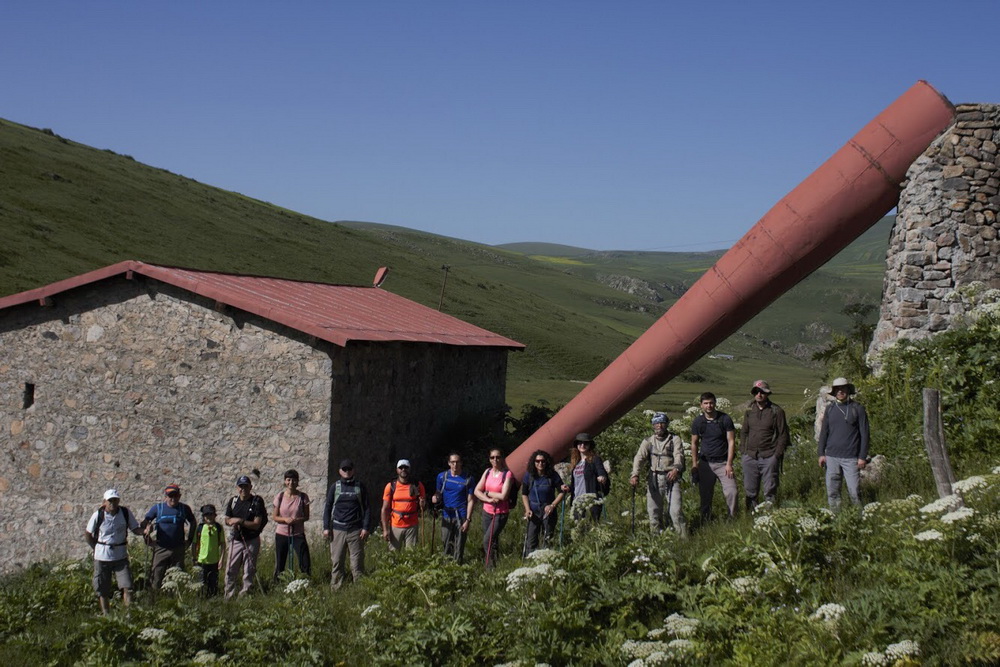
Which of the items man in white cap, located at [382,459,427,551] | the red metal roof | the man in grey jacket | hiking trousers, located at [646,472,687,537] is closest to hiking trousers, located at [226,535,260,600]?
man in white cap, located at [382,459,427,551]

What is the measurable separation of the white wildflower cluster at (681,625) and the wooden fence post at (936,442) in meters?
3.23

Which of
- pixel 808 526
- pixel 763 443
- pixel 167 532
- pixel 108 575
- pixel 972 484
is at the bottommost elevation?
pixel 108 575

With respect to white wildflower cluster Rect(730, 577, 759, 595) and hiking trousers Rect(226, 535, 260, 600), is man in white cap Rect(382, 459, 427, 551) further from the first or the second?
white wildflower cluster Rect(730, 577, 759, 595)

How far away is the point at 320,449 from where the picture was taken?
42.3ft

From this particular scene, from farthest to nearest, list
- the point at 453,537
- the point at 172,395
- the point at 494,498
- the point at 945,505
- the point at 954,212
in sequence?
the point at 172,395 < the point at 954,212 < the point at 453,537 < the point at 494,498 < the point at 945,505

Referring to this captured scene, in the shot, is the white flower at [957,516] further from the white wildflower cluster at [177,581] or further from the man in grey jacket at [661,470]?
the white wildflower cluster at [177,581]

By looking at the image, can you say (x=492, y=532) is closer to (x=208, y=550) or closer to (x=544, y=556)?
(x=544, y=556)

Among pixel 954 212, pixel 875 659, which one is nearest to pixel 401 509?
pixel 875 659

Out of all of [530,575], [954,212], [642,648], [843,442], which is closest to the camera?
[642,648]

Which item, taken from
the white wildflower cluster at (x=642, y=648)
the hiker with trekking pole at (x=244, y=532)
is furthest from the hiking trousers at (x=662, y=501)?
the hiker with trekking pole at (x=244, y=532)

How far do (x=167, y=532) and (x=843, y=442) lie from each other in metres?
7.47

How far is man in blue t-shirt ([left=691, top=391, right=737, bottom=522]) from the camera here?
34.4ft

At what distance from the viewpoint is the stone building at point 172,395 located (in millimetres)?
13125

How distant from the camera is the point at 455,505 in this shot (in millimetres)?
10828
